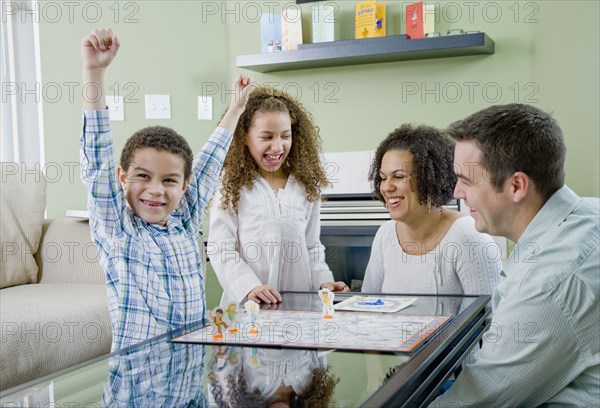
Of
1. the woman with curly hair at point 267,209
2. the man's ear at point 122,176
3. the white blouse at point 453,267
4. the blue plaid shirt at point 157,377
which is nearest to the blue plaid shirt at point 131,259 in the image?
the man's ear at point 122,176

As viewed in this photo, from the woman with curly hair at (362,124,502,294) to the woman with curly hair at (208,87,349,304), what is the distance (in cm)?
19

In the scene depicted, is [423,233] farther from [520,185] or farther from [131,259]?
[131,259]

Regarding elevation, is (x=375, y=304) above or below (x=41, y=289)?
above

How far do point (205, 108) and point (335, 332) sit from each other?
100 inches

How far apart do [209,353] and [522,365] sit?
1.60 ft

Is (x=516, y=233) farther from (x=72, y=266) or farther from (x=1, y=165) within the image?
(x=1, y=165)

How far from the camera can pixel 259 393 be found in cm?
80

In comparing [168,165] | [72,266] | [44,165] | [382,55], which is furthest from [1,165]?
[382,55]

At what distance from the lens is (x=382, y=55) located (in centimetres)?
312

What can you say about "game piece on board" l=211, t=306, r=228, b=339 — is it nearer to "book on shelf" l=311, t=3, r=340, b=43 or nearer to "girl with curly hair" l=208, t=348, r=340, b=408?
"girl with curly hair" l=208, t=348, r=340, b=408

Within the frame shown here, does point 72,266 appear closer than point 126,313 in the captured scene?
No

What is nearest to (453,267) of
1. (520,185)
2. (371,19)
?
(520,185)

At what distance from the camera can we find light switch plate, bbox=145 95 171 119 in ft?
11.4

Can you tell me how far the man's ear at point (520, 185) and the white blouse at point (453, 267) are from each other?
1.50 ft
